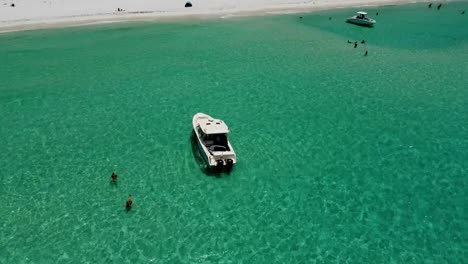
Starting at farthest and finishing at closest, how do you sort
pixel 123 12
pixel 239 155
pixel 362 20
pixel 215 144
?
pixel 123 12
pixel 362 20
pixel 239 155
pixel 215 144

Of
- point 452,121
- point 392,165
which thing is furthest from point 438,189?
point 452,121

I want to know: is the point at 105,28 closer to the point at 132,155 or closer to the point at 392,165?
the point at 132,155

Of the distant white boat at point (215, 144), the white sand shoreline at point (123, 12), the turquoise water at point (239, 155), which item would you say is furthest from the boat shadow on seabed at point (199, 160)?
the white sand shoreline at point (123, 12)

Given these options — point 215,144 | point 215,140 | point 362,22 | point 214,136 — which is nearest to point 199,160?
point 215,144

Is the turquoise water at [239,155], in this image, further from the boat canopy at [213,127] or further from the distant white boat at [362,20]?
the distant white boat at [362,20]

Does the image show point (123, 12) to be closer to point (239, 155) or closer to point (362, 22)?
point (362, 22)
